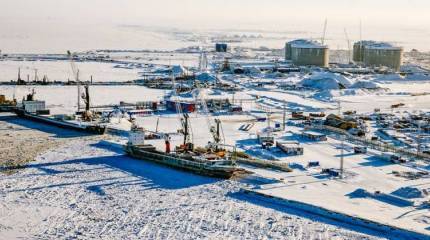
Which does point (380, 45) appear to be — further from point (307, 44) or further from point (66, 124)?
point (66, 124)

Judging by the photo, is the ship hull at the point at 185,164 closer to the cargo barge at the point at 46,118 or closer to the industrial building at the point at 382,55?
the cargo barge at the point at 46,118

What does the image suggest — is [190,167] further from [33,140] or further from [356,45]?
[356,45]

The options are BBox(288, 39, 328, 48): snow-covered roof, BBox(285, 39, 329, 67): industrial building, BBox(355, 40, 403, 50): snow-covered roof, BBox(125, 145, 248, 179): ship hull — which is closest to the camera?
BBox(125, 145, 248, 179): ship hull

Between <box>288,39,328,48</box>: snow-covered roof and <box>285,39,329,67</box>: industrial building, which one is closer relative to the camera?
<box>285,39,329,67</box>: industrial building

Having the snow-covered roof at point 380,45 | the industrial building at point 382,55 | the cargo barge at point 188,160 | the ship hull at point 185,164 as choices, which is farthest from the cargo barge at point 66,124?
the snow-covered roof at point 380,45

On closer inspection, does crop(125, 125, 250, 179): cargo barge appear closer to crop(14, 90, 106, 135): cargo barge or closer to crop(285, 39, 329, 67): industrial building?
crop(14, 90, 106, 135): cargo barge

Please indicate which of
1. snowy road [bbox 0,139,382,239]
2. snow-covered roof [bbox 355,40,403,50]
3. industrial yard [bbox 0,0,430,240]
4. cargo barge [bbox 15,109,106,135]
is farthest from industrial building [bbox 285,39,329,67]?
snowy road [bbox 0,139,382,239]

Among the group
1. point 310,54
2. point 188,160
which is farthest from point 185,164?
point 310,54
